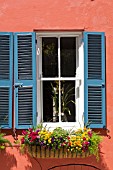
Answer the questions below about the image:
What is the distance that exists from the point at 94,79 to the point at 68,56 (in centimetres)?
62

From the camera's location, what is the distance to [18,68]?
6.20 m

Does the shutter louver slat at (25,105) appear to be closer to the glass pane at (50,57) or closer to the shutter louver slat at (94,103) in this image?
the glass pane at (50,57)

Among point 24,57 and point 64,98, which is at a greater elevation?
point 24,57

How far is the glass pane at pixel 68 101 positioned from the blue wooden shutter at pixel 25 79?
0.57 metres

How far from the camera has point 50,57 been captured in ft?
21.4

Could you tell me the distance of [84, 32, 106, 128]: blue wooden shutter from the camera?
618 centimetres

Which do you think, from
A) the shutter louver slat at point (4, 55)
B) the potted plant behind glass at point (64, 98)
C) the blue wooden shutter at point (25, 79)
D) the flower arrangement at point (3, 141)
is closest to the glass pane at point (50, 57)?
the potted plant behind glass at point (64, 98)

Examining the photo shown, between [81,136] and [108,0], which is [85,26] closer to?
[108,0]

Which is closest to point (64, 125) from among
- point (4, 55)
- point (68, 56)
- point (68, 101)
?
point (68, 101)

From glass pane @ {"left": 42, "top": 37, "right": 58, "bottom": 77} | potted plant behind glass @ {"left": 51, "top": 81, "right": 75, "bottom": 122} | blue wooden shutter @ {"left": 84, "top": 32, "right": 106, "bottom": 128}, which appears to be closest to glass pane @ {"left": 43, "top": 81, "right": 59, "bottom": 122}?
potted plant behind glass @ {"left": 51, "top": 81, "right": 75, "bottom": 122}

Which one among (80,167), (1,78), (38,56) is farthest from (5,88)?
(80,167)

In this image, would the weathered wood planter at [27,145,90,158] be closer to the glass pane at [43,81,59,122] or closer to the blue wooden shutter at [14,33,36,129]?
the blue wooden shutter at [14,33,36,129]

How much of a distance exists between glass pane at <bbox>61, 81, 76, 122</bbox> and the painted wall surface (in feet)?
1.86

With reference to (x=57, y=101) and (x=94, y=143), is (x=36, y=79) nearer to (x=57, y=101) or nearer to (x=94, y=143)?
(x=57, y=101)
